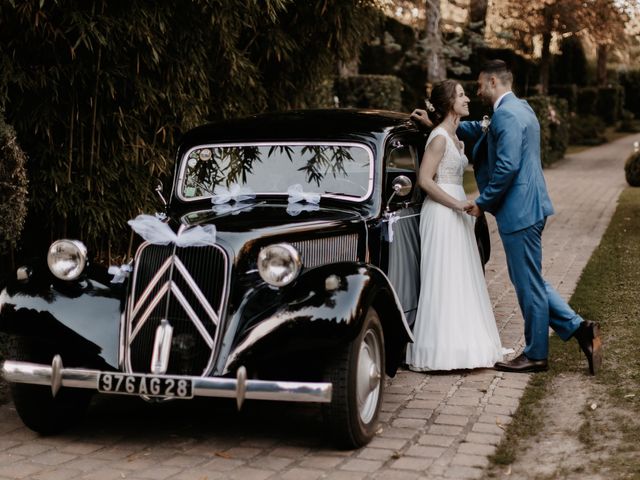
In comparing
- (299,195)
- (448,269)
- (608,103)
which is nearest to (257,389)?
(299,195)

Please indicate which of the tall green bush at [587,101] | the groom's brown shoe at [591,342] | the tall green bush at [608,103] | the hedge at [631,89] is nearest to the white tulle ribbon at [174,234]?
the groom's brown shoe at [591,342]

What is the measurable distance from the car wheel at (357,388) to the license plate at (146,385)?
0.71 meters

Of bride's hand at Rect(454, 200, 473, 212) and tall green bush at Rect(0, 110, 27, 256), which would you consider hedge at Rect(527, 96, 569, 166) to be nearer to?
bride's hand at Rect(454, 200, 473, 212)

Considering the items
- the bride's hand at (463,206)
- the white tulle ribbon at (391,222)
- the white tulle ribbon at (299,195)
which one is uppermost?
the white tulle ribbon at (299,195)

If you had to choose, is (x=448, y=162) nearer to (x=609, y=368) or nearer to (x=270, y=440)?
(x=609, y=368)

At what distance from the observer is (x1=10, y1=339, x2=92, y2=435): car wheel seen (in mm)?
4988

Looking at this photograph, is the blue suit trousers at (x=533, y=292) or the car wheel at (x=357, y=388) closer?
the car wheel at (x=357, y=388)

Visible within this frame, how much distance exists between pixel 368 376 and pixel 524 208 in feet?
6.03

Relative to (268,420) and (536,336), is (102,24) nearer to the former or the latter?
(268,420)

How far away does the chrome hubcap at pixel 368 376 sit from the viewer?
192 inches

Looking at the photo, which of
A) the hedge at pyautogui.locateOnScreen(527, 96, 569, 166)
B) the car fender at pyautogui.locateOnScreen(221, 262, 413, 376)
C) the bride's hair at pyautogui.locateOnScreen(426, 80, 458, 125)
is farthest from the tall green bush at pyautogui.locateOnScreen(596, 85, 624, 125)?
the car fender at pyautogui.locateOnScreen(221, 262, 413, 376)

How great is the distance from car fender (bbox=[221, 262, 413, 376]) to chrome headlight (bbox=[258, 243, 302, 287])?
3.6 inches

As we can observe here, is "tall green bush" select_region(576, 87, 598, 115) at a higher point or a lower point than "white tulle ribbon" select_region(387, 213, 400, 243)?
higher

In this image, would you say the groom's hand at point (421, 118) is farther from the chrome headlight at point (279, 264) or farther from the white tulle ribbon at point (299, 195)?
the chrome headlight at point (279, 264)
